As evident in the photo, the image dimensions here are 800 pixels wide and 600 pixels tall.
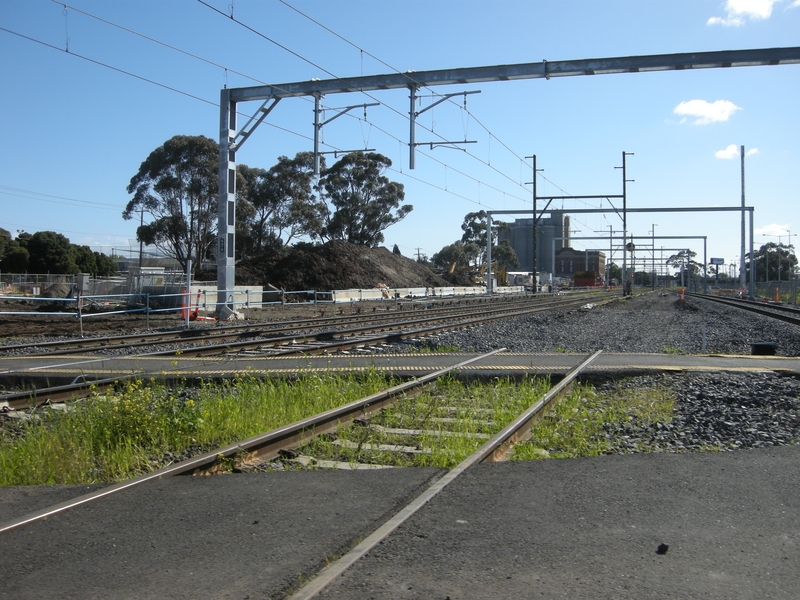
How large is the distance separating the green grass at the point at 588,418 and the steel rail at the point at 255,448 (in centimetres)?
189

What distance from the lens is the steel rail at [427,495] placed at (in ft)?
11.1

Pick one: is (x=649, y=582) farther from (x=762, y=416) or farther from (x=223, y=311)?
(x=223, y=311)

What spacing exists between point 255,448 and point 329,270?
163 feet

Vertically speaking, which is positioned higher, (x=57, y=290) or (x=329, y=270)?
(x=329, y=270)

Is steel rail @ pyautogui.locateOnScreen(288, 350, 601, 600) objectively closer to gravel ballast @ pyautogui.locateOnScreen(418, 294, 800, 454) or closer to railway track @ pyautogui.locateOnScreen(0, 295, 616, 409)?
gravel ballast @ pyautogui.locateOnScreen(418, 294, 800, 454)

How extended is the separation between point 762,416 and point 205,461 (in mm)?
5843

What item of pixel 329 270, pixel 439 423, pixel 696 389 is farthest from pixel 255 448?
pixel 329 270

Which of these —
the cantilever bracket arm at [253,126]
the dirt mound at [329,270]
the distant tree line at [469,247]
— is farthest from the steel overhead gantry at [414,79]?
the distant tree line at [469,247]

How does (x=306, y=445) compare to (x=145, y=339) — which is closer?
(x=306, y=445)

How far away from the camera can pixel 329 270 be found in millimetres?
55375

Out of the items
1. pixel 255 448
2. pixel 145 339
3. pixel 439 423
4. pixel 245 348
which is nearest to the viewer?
pixel 255 448

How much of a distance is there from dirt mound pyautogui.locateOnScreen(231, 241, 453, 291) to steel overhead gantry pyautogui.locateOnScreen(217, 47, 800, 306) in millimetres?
23921

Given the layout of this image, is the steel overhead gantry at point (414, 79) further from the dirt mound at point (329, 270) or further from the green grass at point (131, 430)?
the dirt mound at point (329, 270)

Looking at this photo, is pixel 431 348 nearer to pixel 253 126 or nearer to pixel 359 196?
pixel 253 126
